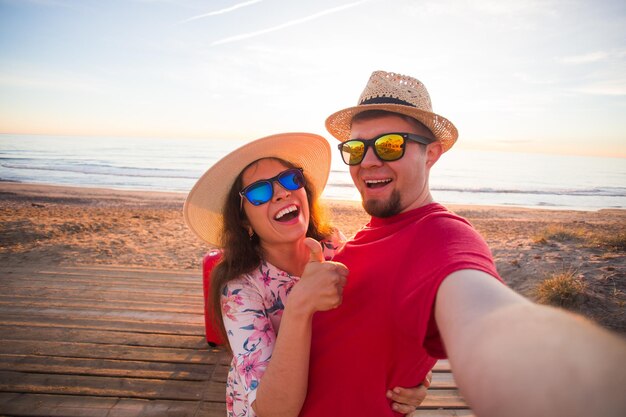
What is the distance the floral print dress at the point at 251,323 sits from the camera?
1456 millimetres

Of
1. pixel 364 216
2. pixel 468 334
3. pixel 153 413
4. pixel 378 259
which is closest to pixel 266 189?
pixel 378 259

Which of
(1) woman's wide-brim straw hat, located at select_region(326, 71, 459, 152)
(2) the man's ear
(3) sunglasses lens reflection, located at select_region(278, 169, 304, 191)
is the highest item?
(1) woman's wide-brim straw hat, located at select_region(326, 71, 459, 152)

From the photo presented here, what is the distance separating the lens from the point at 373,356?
1.20m

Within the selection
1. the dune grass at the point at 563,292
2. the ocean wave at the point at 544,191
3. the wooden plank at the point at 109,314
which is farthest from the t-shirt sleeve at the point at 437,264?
the ocean wave at the point at 544,191

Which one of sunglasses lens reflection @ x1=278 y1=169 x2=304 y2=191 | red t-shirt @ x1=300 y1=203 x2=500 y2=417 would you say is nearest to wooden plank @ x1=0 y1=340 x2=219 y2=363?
sunglasses lens reflection @ x1=278 y1=169 x2=304 y2=191

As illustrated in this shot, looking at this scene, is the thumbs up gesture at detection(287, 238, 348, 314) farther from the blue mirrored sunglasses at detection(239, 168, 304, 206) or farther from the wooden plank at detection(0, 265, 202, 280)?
the wooden plank at detection(0, 265, 202, 280)

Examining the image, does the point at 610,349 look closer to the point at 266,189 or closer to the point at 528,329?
the point at 528,329

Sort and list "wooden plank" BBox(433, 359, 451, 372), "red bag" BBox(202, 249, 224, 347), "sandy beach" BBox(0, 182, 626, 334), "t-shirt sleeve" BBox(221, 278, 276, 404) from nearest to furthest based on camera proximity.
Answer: "t-shirt sleeve" BBox(221, 278, 276, 404) → "wooden plank" BBox(433, 359, 451, 372) → "red bag" BBox(202, 249, 224, 347) → "sandy beach" BBox(0, 182, 626, 334)

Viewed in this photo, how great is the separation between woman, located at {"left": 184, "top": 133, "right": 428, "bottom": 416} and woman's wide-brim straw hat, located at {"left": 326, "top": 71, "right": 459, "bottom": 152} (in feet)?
1.94

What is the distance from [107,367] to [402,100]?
10.9ft

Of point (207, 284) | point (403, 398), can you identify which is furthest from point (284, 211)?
point (207, 284)

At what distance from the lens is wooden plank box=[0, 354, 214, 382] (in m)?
3.05

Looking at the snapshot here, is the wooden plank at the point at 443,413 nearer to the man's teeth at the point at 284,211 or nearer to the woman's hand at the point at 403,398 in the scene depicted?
the woman's hand at the point at 403,398

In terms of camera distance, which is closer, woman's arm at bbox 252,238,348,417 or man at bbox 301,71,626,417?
man at bbox 301,71,626,417
